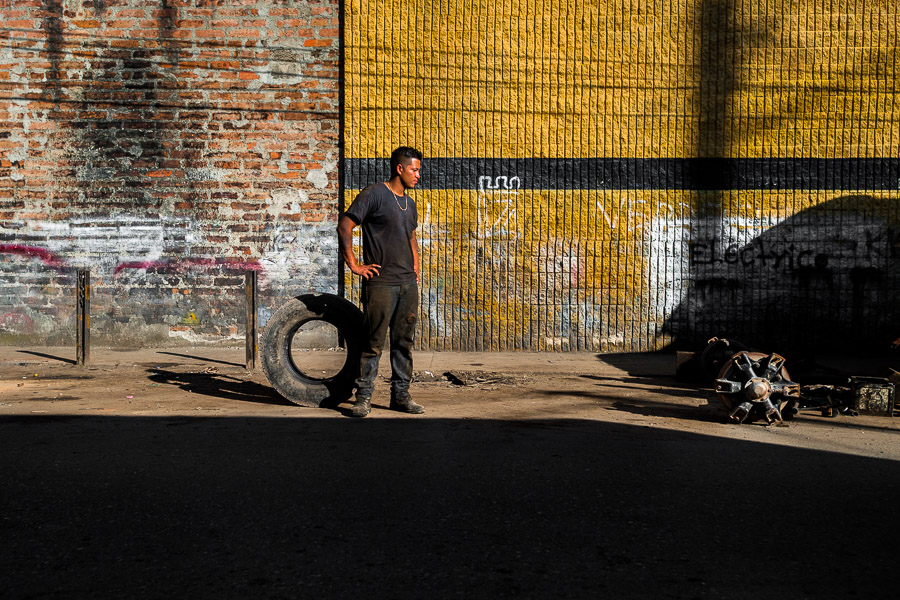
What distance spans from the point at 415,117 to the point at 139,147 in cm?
355

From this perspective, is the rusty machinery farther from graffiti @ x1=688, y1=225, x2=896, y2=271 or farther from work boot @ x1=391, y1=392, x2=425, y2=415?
graffiti @ x1=688, y1=225, x2=896, y2=271

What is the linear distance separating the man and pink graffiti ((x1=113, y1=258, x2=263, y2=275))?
462cm

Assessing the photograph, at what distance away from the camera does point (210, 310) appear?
11398 millimetres

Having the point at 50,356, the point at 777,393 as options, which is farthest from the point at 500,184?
the point at 50,356

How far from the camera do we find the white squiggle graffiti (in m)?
11.2

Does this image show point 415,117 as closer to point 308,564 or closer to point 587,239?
point 587,239

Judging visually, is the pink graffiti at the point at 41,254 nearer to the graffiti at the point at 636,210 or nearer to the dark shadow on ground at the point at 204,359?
the dark shadow on ground at the point at 204,359

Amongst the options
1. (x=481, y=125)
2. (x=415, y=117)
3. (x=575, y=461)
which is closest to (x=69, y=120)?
(x=415, y=117)

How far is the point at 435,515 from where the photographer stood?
421 cm

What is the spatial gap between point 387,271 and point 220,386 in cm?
246

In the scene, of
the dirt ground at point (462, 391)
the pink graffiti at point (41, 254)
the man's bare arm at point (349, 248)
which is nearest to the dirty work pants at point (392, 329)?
the man's bare arm at point (349, 248)

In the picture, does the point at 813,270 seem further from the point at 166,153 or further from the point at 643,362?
the point at 166,153

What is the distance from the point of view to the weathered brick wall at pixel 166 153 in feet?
36.7

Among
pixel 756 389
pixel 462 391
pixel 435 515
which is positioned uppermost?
pixel 756 389
